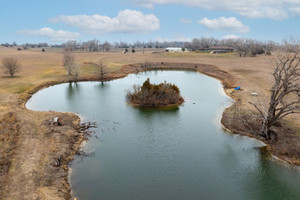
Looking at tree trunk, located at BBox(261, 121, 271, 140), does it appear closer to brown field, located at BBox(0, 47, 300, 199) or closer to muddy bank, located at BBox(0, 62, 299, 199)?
brown field, located at BBox(0, 47, 300, 199)

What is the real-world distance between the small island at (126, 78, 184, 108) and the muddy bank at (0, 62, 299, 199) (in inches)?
517

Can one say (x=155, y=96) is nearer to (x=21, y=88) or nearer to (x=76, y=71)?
(x=21, y=88)

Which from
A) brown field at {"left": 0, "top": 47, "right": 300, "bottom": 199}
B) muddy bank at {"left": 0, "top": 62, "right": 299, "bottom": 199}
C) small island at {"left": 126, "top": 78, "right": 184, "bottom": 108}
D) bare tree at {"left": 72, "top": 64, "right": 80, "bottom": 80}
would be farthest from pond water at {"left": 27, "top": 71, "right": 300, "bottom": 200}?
bare tree at {"left": 72, "top": 64, "right": 80, "bottom": 80}

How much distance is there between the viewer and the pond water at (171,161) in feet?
80.9

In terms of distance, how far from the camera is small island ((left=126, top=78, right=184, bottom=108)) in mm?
51562

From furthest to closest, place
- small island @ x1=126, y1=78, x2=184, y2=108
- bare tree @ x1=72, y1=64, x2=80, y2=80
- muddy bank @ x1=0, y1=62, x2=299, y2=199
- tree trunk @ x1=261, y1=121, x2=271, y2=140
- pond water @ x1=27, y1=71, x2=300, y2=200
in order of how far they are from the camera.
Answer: bare tree @ x1=72, y1=64, x2=80, y2=80, small island @ x1=126, y1=78, x2=184, y2=108, tree trunk @ x1=261, y1=121, x2=271, y2=140, pond water @ x1=27, y1=71, x2=300, y2=200, muddy bank @ x1=0, y1=62, x2=299, y2=199

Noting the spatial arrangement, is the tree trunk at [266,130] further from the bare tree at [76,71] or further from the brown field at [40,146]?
the bare tree at [76,71]

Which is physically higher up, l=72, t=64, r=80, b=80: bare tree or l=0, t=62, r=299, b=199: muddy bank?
l=72, t=64, r=80, b=80: bare tree

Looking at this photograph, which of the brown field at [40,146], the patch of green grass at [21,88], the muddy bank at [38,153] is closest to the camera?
the muddy bank at [38,153]

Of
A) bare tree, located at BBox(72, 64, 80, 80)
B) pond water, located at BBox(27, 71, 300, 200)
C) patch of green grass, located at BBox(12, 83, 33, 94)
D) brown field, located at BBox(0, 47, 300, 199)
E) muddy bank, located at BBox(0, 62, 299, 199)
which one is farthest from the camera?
bare tree, located at BBox(72, 64, 80, 80)

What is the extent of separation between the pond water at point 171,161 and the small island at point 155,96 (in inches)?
109

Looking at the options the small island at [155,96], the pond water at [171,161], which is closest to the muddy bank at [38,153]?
the pond water at [171,161]

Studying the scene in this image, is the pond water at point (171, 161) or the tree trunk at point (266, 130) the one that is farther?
the tree trunk at point (266, 130)

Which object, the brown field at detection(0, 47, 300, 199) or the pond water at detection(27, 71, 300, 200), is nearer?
the brown field at detection(0, 47, 300, 199)
